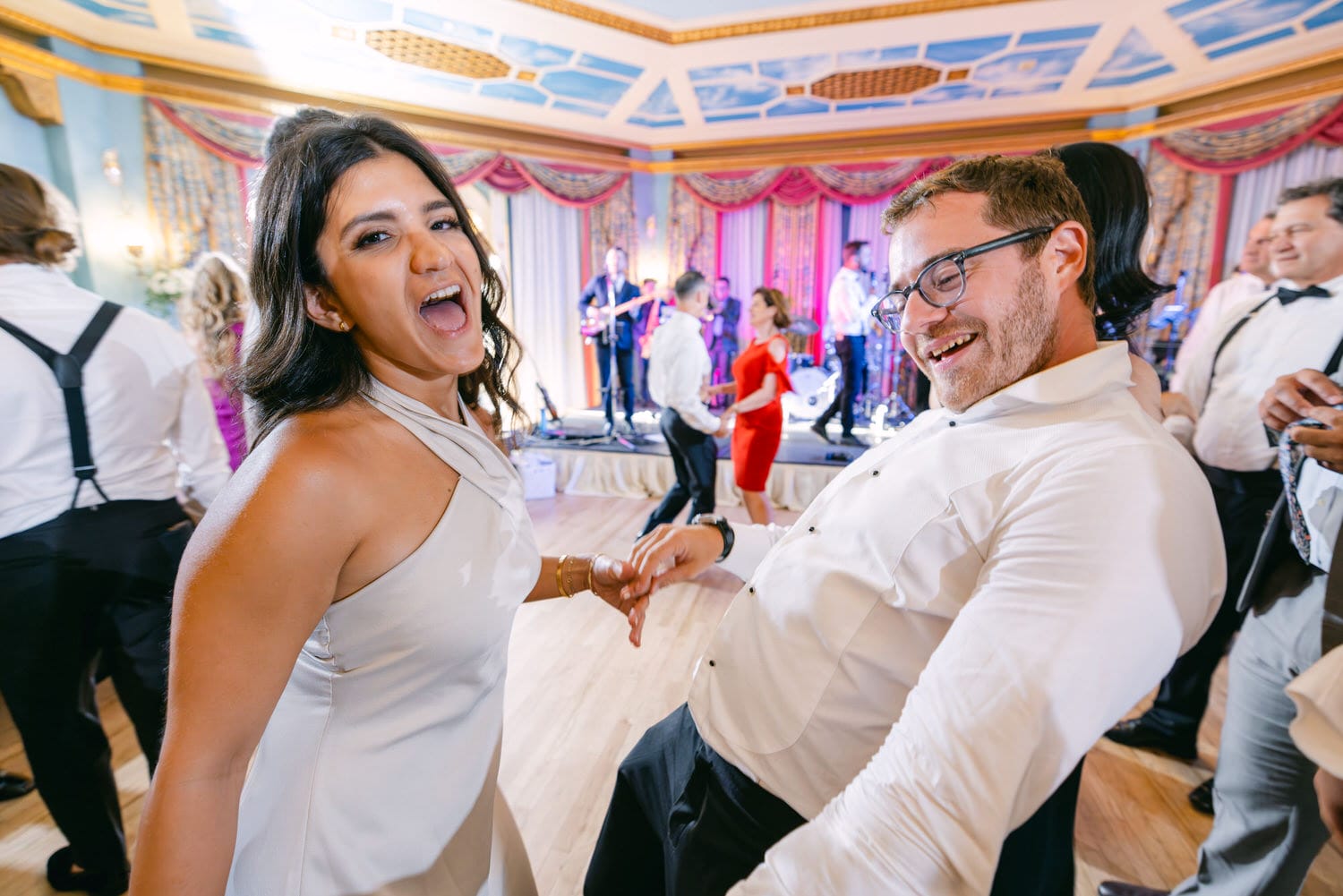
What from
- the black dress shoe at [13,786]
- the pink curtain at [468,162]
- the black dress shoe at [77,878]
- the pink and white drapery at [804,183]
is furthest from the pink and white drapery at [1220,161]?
the black dress shoe at [13,786]

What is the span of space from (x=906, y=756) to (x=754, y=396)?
2937 millimetres

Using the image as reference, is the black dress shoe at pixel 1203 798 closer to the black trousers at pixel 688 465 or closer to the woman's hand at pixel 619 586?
the woman's hand at pixel 619 586

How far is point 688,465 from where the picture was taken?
3.88 m

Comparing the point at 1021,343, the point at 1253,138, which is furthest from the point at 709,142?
the point at 1021,343

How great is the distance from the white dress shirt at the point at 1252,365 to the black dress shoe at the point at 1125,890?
1434mm

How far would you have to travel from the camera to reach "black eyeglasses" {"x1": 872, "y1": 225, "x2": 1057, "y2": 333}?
2.81ft

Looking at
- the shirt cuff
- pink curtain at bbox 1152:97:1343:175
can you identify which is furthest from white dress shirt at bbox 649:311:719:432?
pink curtain at bbox 1152:97:1343:175

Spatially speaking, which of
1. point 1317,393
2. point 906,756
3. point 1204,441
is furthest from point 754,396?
point 906,756

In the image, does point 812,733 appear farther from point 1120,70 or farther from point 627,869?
point 1120,70

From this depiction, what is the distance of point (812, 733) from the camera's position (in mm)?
877

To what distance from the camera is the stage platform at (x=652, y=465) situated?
5.36 meters

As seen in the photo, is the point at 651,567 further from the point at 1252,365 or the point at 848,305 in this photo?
the point at 848,305

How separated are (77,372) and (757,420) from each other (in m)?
2.91

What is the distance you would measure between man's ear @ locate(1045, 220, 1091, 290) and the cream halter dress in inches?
36.3
